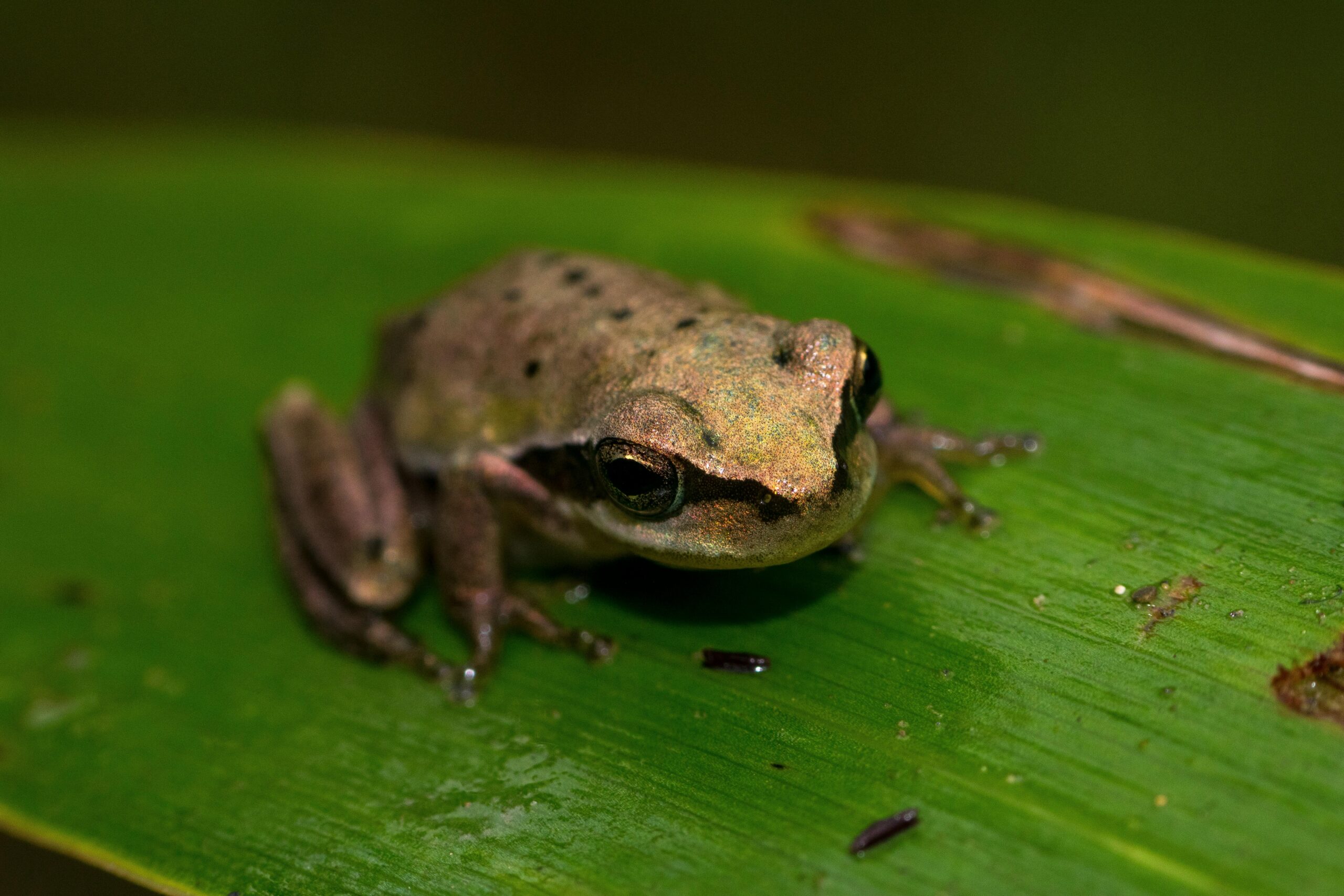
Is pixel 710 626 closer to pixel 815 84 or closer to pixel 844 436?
pixel 844 436

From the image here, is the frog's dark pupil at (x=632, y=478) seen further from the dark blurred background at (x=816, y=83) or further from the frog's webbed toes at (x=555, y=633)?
the dark blurred background at (x=816, y=83)

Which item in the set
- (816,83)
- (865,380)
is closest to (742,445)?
(865,380)

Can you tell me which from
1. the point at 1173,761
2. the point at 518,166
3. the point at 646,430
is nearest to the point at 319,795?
the point at 646,430

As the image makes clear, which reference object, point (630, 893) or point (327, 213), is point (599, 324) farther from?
point (327, 213)

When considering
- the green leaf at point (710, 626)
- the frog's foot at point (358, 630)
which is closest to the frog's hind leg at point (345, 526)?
the frog's foot at point (358, 630)

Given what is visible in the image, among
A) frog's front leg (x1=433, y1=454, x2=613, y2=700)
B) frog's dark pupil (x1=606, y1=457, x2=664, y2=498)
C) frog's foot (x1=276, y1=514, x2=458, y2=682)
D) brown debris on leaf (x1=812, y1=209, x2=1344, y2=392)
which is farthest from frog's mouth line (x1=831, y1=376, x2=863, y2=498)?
frog's foot (x1=276, y1=514, x2=458, y2=682)

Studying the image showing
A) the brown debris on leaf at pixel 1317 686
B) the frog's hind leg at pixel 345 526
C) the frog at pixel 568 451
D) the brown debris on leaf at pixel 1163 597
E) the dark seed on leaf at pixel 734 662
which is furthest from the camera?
the frog's hind leg at pixel 345 526
